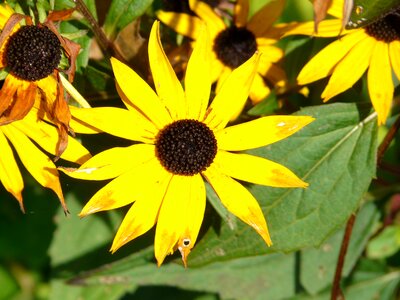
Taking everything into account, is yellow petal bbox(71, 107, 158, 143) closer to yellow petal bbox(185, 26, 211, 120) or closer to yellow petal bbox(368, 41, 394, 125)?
yellow petal bbox(185, 26, 211, 120)

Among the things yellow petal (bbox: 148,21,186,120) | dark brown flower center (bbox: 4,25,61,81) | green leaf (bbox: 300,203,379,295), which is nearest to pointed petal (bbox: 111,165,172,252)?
yellow petal (bbox: 148,21,186,120)

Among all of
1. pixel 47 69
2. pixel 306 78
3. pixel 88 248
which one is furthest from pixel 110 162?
pixel 88 248

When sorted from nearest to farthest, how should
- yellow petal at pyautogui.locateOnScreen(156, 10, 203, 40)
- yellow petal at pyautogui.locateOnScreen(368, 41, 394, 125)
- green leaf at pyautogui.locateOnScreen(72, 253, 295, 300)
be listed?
1. yellow petal at pyautogui.locateOnScreen(368, 41, 394, 125)
2. yellow petal at pyautogui.locateOnScreen(156, 10, 203, 40)
3. green leaf at pyautogui.locateOnScreen(72, 253, 295, 300)

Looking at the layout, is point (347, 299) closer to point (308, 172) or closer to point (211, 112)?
point (308, 172)

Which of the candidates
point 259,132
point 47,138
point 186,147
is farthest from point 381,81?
point 47,138

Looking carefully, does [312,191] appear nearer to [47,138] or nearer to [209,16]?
[209,16]

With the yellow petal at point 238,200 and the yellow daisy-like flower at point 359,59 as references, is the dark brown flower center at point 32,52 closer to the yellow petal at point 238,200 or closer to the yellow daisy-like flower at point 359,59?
the yellow petal at point 238,200

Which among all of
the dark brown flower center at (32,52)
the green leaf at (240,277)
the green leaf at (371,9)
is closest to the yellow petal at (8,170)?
the dark brown flower center at (32,52)
